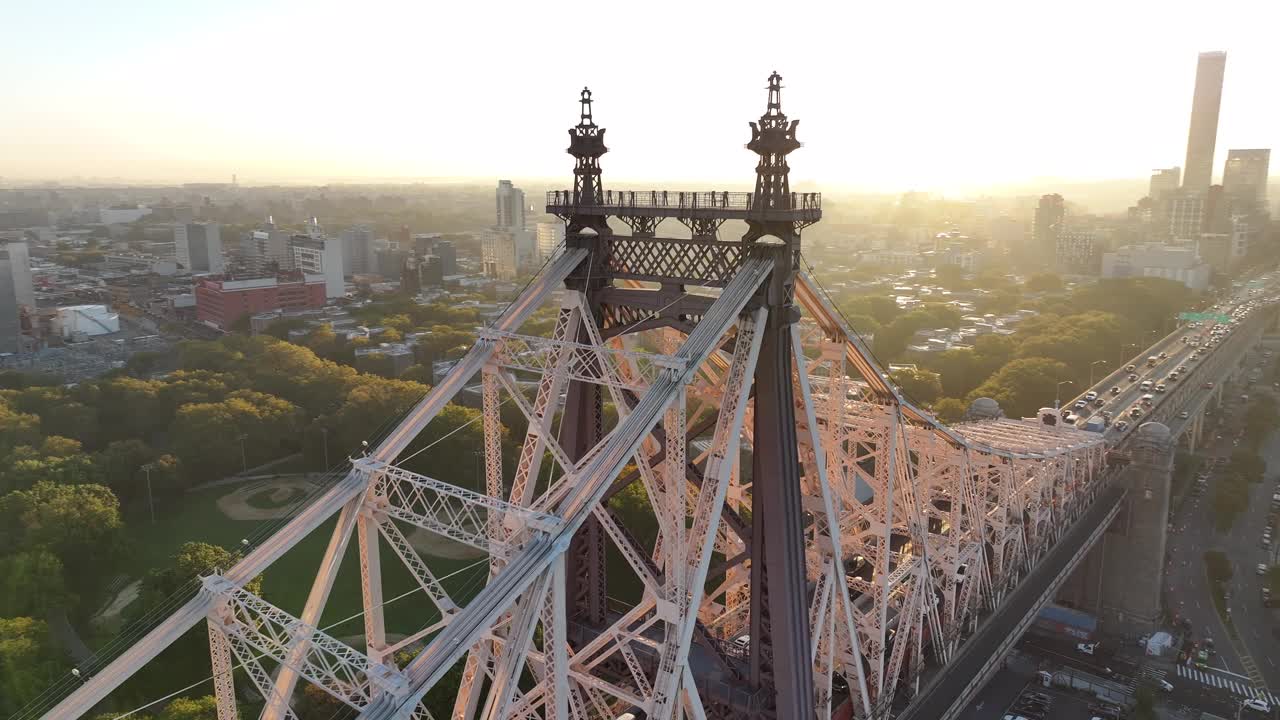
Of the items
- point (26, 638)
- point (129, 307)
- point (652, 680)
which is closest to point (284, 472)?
point (26, 638)

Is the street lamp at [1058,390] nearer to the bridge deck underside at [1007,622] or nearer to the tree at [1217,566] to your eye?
the tree at [1217,566]

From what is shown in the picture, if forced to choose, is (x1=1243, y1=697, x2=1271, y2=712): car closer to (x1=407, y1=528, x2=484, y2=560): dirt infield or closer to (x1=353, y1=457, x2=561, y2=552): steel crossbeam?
(x1=407, y1=528, x2=484, y2=560): dirt infield

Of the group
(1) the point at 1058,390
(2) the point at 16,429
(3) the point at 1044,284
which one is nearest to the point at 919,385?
(1) the point at 1058,390

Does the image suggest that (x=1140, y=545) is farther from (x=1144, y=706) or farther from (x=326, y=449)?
(x=326, y=449)

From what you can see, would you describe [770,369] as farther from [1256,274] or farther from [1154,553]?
[1256,274]

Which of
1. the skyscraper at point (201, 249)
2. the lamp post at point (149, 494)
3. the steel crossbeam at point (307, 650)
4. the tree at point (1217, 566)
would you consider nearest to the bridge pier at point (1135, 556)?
the tree at point (1217, 566)
